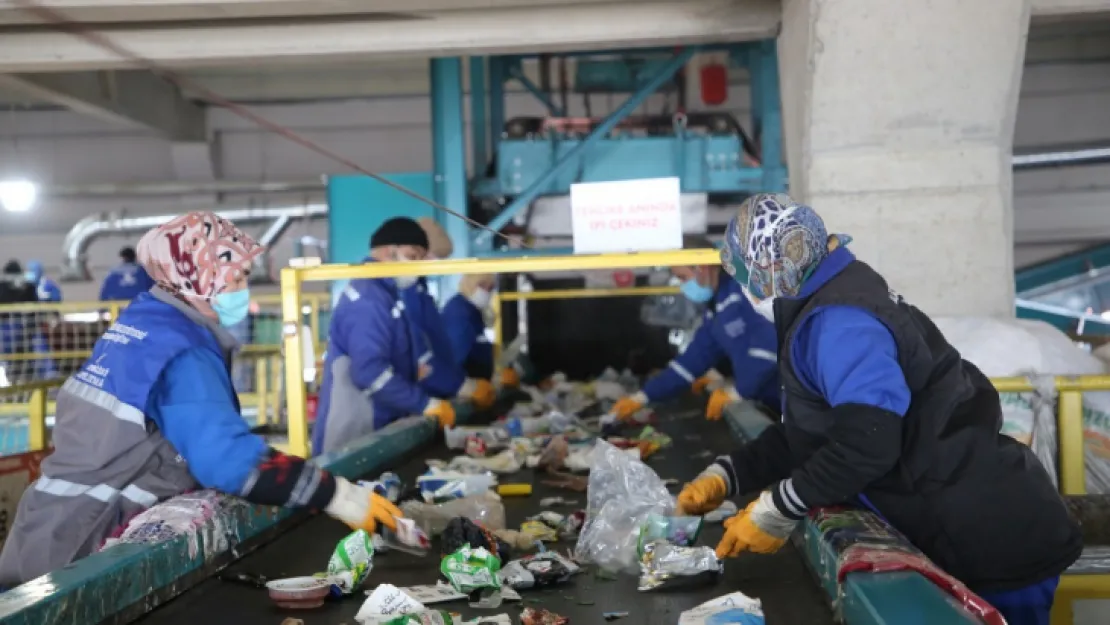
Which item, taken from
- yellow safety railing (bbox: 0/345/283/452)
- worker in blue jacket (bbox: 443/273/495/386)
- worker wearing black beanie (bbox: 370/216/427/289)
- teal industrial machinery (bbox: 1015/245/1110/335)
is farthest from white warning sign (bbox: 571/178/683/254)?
teal industrial machinery (bbox: 1015/245/1110/335)

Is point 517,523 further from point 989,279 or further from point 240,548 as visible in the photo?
point 989,279

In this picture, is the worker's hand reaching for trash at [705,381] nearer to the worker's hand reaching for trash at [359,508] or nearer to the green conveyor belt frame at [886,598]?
the worker's hand reaching for trash at [359,508]

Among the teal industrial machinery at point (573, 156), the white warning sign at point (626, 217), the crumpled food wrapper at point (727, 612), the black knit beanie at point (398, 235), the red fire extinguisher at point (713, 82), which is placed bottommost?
the crumpled food wrapper at point (727, 612)

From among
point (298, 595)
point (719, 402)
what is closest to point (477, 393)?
point (719, 402)

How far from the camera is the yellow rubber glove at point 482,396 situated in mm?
6457

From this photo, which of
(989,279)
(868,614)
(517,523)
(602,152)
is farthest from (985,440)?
(602,152)

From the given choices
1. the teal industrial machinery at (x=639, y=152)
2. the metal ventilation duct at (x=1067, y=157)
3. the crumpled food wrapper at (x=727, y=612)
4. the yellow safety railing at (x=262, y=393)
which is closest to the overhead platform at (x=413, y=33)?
the teal industrial machinery at (x=639, y=152)

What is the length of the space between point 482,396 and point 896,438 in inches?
177

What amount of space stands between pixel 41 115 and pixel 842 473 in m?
14.4

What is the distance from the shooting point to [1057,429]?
3.53 m

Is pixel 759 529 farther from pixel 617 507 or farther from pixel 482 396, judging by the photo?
pixel 482 396

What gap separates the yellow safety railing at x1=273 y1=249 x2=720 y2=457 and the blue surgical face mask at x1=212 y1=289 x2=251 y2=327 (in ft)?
2.15

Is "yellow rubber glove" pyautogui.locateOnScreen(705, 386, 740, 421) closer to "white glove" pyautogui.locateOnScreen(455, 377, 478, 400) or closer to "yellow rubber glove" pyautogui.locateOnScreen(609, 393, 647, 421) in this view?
"yellow rubber glove" pyautogui.locateOnScreen(609, 393, 647, 421)

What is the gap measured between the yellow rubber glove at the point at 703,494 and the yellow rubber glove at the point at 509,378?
4.57 metres
